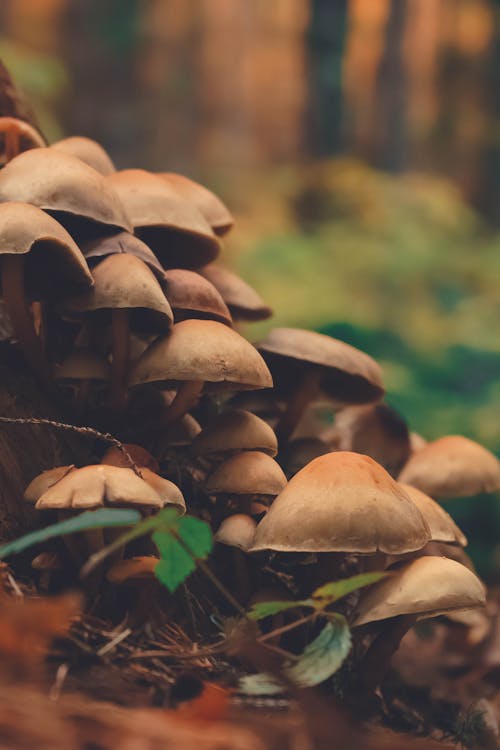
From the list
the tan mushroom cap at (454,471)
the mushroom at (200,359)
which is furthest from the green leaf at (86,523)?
the tan mushroom cap at (454,471)

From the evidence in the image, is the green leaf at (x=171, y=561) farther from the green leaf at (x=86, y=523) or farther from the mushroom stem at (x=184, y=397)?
the mushroom stem at (x=184, y=397)

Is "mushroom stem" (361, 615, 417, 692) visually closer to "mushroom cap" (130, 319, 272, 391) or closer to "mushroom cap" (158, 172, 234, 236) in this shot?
"mushroom cap" (130, 319, 272, 391)

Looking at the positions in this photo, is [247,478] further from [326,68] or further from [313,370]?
[326,68]

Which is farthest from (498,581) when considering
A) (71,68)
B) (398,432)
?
(71,68)

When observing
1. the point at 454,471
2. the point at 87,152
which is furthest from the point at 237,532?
the point at 87,152

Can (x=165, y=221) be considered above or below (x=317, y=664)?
above

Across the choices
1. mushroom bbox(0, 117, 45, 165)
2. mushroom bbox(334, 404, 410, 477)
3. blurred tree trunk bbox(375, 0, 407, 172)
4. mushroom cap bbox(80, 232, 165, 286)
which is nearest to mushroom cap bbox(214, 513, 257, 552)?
mushroom cap bbox(80, 232, 165, 286)
